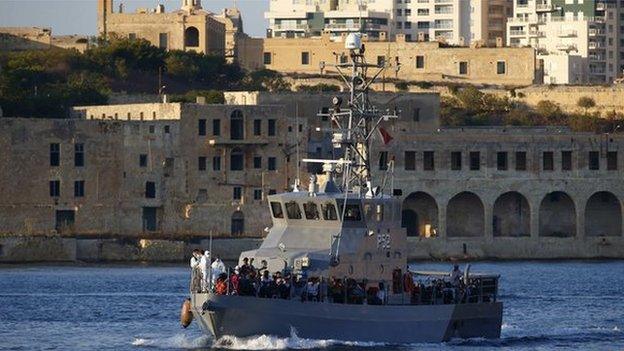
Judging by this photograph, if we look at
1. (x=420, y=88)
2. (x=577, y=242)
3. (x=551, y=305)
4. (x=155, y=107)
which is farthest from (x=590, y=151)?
(x=420, y=88)

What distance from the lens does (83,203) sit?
343ft

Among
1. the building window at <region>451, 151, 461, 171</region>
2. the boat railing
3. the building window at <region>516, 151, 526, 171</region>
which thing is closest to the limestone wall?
the building window at <region>516, 151, 526, 171</region>

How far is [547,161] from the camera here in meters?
107

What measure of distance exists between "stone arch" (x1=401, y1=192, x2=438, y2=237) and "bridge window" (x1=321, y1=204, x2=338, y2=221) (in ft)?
150

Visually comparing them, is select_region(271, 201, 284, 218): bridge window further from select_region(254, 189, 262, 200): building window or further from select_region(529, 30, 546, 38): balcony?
select_region(529, 30, 546, 38): balcony

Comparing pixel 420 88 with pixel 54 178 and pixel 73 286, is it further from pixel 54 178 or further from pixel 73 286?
pixel 73 286

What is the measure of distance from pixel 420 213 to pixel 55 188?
15.6 metres

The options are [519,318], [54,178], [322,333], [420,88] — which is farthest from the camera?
[420,88]

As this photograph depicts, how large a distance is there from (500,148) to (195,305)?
157 ft

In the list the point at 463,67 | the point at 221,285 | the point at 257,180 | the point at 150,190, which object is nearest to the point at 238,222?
the point at 257,180

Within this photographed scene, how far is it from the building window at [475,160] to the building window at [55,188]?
17.2 m

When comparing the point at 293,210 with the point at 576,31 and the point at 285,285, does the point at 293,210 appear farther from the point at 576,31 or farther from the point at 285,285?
the point at 576,31

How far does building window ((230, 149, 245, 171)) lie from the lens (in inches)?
4200

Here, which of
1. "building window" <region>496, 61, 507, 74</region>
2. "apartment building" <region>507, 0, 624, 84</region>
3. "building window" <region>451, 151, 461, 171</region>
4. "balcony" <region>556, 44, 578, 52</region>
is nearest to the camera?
"building window" <region>451, 151, 461, 171</region>
